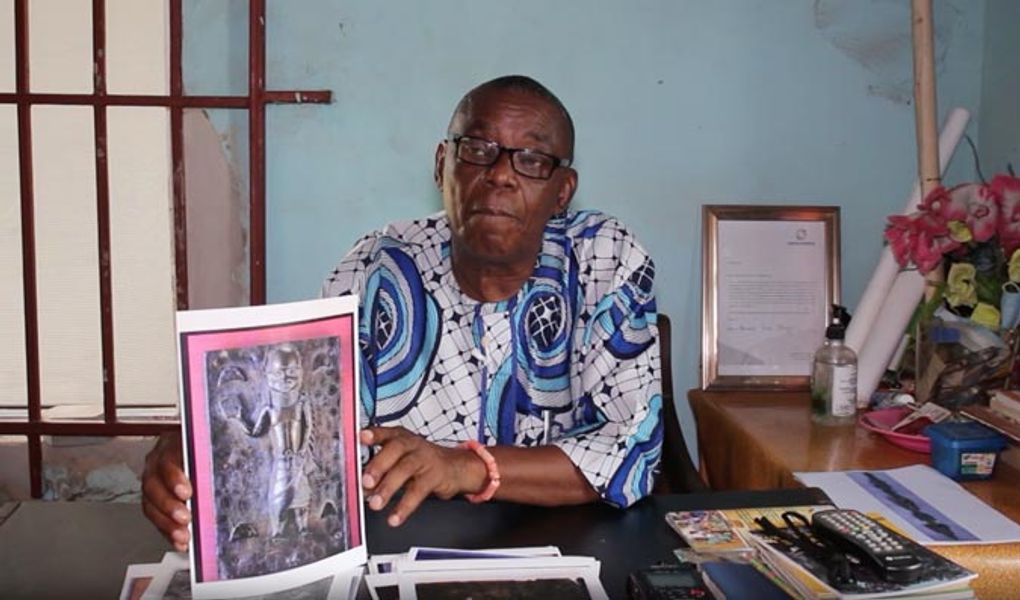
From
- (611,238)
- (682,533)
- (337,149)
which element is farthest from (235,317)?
(337,149)

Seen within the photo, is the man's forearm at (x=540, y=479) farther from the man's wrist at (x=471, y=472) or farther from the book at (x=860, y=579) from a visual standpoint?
the book at (x=860, y=579)

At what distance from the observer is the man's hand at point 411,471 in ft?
3.26

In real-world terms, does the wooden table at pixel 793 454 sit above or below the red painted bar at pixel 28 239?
below

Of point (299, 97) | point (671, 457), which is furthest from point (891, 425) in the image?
point (299, 97)

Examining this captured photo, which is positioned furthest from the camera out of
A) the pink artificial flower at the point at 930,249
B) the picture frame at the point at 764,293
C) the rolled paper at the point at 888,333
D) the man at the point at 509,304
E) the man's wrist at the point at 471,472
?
the picture frame at the point at 764,293

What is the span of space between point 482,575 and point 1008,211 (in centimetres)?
129

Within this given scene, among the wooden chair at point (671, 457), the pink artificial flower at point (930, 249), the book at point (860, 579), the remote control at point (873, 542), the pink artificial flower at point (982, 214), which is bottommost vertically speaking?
the wooden chair at point (671, 457)

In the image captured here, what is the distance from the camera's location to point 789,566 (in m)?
0.85

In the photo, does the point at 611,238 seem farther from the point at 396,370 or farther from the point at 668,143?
the point at 668,143

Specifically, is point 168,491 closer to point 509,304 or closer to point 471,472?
point 471,472

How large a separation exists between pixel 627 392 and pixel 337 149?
1.14 metres

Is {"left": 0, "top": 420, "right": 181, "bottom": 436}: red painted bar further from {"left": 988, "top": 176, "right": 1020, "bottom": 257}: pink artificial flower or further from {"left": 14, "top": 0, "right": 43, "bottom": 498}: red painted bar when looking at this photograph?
{"left": 988, "top": 176, "right": 1020, "bottom": 257}: pink artificial flower

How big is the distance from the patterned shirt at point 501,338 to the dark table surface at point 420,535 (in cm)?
27

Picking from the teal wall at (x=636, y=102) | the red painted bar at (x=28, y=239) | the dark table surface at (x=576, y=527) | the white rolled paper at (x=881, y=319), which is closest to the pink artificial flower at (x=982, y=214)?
the white rolled paper at (x=881, y=319)
